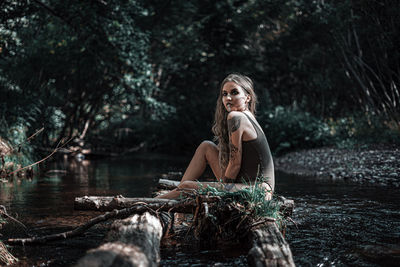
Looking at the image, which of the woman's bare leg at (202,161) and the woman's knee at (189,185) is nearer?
the woman's knee at (189,185)

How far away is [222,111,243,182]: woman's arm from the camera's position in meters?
3.48

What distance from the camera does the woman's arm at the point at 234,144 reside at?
137 inches

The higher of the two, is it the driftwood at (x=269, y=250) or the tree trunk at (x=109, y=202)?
Result: the tree trunk at (x=109, y=202)

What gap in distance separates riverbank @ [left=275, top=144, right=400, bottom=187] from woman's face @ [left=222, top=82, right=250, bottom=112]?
3.93 m

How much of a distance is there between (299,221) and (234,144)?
3.93ft

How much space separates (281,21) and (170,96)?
5.72 m

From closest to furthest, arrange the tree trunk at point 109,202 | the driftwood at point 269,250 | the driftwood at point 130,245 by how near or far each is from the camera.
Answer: the driftwood at point 130,245, the driftwood at point 269,250, the tree trunk at point 109,202

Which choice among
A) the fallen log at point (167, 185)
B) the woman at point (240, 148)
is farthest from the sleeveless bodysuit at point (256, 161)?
the fallen log at point (167, 185)

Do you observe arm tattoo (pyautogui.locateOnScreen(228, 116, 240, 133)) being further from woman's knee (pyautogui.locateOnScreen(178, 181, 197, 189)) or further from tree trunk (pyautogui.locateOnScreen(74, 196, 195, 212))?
tree trunk (pyautogui.locateOnScreen(74, 196, 195, 212))

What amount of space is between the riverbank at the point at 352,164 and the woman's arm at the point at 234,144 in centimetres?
404

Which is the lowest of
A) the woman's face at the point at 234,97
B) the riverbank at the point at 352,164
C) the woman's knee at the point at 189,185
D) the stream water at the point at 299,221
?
the stream water at the point at 299,221

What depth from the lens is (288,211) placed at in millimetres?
3229

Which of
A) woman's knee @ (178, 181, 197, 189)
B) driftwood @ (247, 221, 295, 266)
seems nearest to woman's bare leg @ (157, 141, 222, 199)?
woman's knee @ (178, 181, 197, 189)

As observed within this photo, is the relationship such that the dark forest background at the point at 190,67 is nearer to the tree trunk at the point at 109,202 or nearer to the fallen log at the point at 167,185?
the fallen log at the point at 167,185
